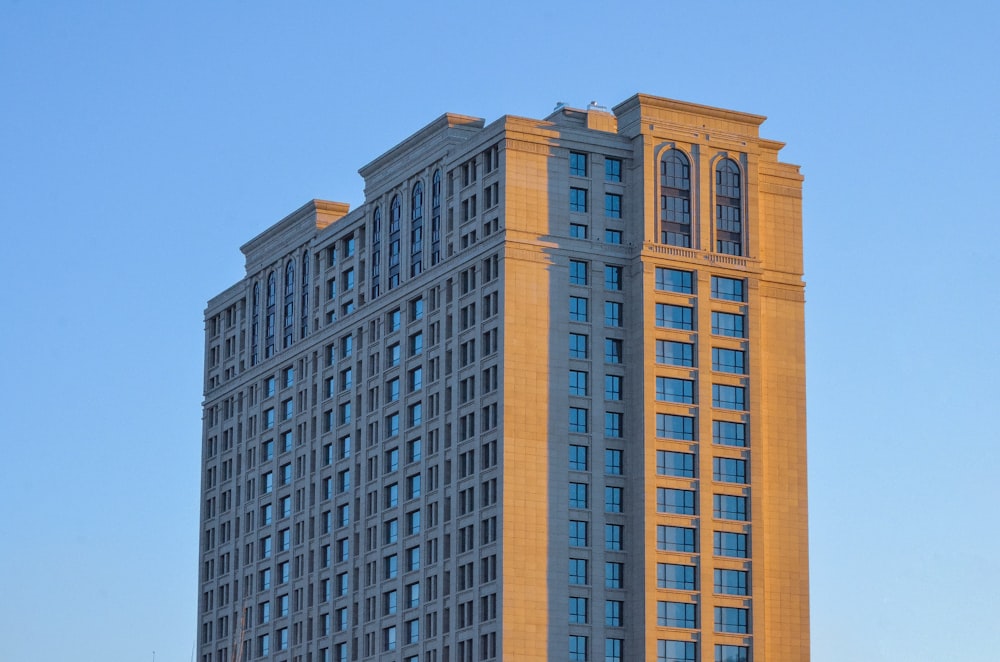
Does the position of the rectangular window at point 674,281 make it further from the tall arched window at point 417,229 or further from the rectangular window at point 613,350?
the tall arched window at point 417,229

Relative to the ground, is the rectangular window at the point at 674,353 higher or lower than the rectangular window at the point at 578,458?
higher

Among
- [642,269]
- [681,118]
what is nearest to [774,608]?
[642,269]

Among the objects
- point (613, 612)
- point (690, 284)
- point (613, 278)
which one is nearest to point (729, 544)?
point (613, 612)

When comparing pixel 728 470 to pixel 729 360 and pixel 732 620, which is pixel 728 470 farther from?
pixel 732 620

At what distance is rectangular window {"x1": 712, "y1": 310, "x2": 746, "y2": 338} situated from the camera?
525ft

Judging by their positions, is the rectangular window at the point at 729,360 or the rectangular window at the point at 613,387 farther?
the rectangular window at the point at 729,360

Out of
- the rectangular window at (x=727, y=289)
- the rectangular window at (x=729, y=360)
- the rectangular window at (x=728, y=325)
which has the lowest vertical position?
the rectangular window at (x=729, y=360)

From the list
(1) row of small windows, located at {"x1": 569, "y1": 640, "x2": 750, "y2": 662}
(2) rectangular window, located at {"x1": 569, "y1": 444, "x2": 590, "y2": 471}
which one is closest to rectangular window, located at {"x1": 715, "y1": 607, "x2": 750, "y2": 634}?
(1) row of small windows, located at {"x1": 569, "y1": 640, "x2": 750, "y2": 662}

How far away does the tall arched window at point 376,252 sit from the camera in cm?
17500

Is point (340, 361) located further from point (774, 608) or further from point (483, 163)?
point (774, 608)

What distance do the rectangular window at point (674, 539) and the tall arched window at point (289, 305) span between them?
154 ft

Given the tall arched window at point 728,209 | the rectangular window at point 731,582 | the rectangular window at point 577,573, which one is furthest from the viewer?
the tall arched window at point 728,209

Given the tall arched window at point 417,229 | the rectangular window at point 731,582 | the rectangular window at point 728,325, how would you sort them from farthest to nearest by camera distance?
the tall arched window at point 417,229
the rectangular window at point 728,325
the rectangular window at point 731,582

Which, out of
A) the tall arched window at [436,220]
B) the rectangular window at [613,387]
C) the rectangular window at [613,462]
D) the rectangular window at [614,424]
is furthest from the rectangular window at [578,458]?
the tall arched window at [436,220]
